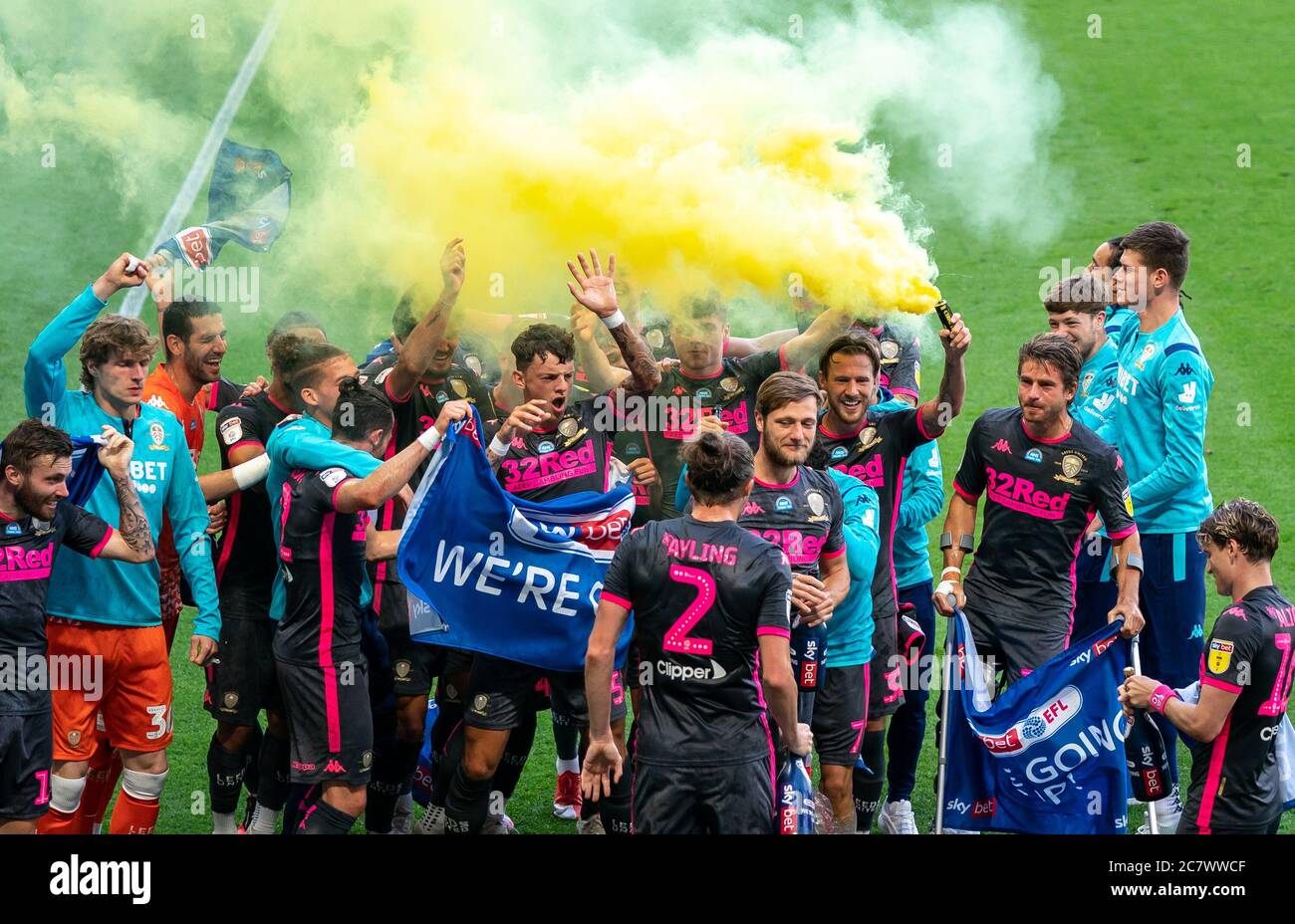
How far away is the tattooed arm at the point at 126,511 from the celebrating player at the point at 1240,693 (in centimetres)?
373

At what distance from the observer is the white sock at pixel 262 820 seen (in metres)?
6.63

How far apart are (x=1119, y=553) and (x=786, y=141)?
2.21 meters

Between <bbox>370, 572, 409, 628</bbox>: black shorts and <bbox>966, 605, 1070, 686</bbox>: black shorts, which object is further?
<bbox>370, 572, 409, 628</bbox>: black shorts

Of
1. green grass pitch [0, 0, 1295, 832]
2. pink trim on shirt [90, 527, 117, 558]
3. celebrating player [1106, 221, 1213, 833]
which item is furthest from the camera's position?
green grass pitch [0, 0, 1295, 832]

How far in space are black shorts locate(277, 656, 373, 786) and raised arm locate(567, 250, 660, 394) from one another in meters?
1.77

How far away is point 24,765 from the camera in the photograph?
5605mm

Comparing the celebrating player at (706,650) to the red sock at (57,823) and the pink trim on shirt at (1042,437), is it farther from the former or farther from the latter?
the red sock at (57,823)

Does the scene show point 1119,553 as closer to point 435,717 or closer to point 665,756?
point 665,756

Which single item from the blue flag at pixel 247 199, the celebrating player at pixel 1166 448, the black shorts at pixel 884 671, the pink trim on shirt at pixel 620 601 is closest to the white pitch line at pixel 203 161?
the blue flag at pixel 247 199

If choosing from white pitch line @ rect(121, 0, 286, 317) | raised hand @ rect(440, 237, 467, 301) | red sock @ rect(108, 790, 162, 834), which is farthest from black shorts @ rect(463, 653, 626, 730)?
white pitch line @ rect(121, 0, 286, 317)

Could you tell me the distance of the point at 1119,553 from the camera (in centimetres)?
646

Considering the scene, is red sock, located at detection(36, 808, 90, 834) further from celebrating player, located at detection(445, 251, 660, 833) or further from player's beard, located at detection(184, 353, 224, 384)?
player's beard, located at detection(184, 353, 224, 384)

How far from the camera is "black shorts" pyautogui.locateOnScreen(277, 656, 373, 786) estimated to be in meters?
5.95

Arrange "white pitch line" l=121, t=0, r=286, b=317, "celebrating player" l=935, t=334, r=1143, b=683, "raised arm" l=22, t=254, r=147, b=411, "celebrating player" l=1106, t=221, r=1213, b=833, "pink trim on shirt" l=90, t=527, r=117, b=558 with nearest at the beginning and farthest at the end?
"pink trim on shirt" l=90, t=527, r=117, b=558
"raised arm" l=22, t=254, r=147, b=411
"celebrating player" l=935, t=334, r=1143, b=683
"celebrating player" l=1106, t=221, r=1213, b=833
"white pitch line" l=121, t=0, r=286, b=317
